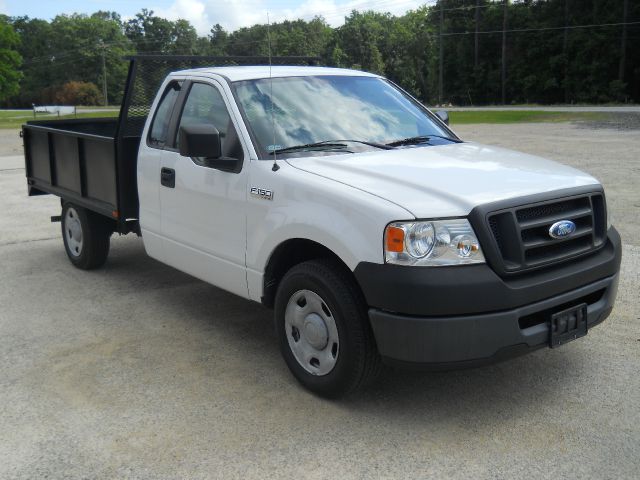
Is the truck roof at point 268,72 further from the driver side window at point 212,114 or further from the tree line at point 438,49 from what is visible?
the tree line at point 438,49

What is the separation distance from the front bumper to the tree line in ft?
90.0

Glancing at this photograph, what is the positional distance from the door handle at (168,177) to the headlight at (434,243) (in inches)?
87.2

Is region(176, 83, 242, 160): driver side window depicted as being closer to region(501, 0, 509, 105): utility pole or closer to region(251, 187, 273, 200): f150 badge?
region(251, 187, 273, 200): f150 badge

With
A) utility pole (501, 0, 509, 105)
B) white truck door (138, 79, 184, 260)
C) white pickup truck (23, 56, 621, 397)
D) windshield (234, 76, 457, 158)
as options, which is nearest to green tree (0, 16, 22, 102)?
utility pole (501, 0, 509, 105)

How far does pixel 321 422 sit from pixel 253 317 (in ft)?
6.54

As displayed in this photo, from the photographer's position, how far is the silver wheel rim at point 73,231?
7.21 meters

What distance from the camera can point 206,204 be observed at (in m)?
4.93

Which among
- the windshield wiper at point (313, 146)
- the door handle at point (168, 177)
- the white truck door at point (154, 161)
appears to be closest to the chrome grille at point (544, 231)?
Result: the windshield wiper at point (313, 146)

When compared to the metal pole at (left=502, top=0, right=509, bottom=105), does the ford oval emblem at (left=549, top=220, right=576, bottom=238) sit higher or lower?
lower

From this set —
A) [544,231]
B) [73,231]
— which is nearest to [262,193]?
[544,231]

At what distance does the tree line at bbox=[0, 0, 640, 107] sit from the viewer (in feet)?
200

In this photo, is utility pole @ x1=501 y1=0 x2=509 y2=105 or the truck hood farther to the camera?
utility pole @ x1=501 y1=0 x2=509 y2=105

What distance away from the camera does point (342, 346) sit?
12.7ft

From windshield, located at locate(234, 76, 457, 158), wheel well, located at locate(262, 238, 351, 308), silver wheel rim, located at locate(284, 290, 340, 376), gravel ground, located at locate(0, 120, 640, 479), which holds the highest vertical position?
windshield, located at locate(234, 76, 457, 158)
